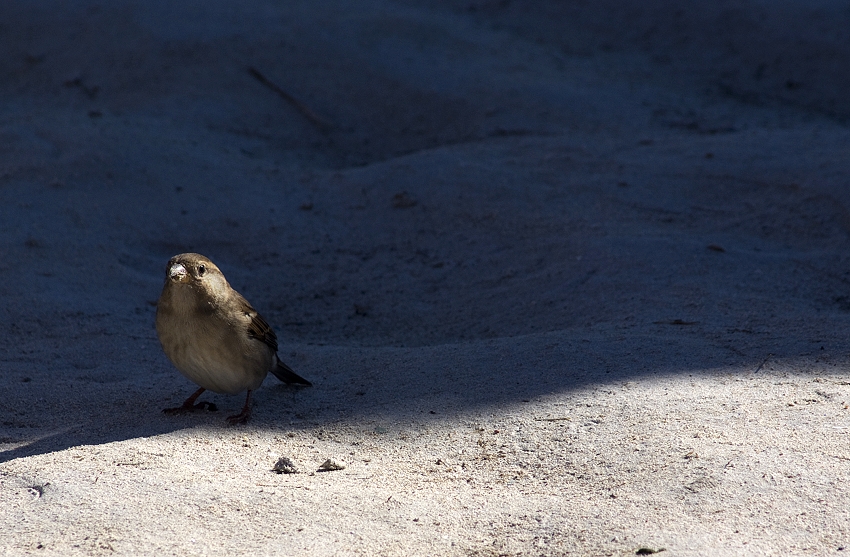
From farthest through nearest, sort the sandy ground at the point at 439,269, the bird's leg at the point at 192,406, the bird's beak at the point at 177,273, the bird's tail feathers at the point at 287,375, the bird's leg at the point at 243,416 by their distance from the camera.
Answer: the bird's tail feathers at the point at 287,375, the bird's leg at the point at 192,406, the bird's leg at the point at 243,416, the bird's beak at the point at 177,273, the sandy ground at the point at 439,269

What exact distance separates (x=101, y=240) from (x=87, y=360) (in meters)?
1.70

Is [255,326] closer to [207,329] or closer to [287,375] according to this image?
[207,329]

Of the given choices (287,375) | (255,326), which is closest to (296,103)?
(287,375)

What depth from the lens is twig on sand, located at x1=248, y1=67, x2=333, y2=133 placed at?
9102 millimetres

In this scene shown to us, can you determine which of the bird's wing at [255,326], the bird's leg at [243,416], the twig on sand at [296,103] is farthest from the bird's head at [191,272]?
the twig on sand at [296,103]

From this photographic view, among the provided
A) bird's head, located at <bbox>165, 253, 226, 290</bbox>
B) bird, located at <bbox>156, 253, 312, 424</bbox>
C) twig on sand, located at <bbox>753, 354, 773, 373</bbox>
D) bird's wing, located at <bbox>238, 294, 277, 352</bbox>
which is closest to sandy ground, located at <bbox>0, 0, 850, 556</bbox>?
twig on sand, located at <bbox>753, 354, 773, 373</bbox>

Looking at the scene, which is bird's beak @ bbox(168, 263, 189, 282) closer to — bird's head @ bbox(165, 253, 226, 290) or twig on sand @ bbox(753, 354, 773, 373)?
bird's head @ bbox(165, 253, 226, 290)

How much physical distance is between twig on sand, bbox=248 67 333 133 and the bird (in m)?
5.30

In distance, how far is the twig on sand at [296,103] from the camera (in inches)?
358

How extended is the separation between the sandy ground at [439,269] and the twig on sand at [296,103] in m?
0.03

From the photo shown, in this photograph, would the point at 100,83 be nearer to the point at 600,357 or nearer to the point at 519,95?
the point at 519,95

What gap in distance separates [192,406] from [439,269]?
2.58 meters

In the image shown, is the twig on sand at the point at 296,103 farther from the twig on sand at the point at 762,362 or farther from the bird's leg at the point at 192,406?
the twig on sand at the point at 762,362

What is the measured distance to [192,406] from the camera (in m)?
4.20
